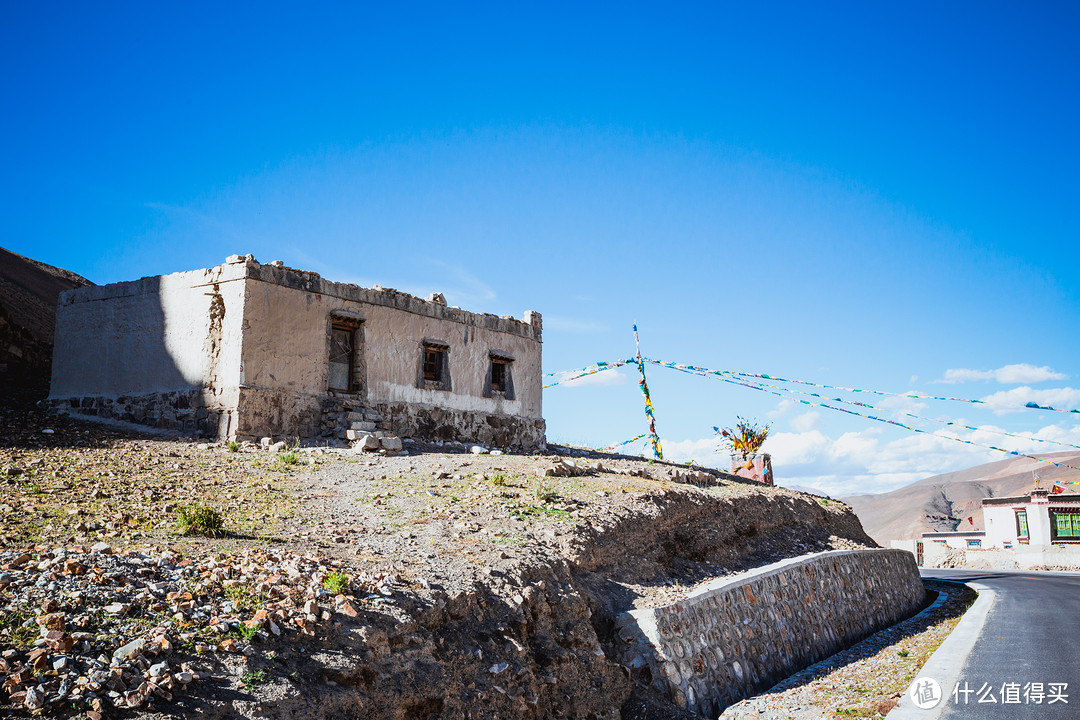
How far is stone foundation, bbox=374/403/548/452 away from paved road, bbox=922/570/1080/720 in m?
12.0

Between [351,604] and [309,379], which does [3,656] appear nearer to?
[351,604]

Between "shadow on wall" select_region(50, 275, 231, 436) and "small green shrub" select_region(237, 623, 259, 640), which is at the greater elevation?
"shadow on wall" select_region(50, 275, 231, 436)

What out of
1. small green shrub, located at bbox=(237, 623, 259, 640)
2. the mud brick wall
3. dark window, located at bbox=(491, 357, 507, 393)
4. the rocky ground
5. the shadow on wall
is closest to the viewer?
the rocky ground

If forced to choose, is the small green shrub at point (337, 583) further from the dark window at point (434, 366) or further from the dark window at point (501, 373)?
the dark window at point (501, 373)

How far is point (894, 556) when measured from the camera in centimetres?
2194

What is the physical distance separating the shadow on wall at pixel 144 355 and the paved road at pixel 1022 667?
14030mm

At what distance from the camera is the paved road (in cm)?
944

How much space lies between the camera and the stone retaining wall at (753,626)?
10.2 metres

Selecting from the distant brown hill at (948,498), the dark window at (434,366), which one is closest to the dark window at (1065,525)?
the distant brown hill at (948,498)

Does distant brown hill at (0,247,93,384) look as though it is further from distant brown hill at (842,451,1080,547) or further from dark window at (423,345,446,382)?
distant brown hill at (842,451,1080,547)

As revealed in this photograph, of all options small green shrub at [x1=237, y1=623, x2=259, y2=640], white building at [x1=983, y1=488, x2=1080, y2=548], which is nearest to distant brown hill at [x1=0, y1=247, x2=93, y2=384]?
small green shrub at [x1=237, y1=623, x2=259, y2=640]

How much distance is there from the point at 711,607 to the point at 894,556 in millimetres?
12558

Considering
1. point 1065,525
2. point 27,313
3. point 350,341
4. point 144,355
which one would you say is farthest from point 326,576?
point 1065,525

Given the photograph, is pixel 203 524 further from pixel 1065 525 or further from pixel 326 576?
pixel 1065 525
